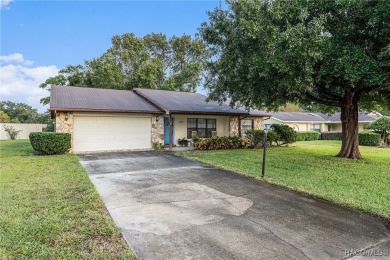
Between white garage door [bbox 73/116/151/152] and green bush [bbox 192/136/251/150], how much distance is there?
3.12 meters

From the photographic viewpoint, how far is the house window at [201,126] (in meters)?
17.1

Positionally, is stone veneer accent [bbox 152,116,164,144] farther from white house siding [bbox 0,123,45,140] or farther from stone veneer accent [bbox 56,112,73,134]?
white house siding [bbox 0,123,45,140]

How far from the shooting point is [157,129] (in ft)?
50.4

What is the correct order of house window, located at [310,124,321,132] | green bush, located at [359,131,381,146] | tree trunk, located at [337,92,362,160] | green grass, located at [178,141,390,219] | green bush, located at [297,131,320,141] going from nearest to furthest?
green grass, located at [178,141,390,219] < tree trunk, located at [337,92,362,160] < green bush, located at [359,131,381,146] < green bush, located at [297,131,320,141] < house window, located at [310,124,321,132]

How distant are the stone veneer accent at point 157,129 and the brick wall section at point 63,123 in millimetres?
4528

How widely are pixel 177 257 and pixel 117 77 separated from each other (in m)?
26.2

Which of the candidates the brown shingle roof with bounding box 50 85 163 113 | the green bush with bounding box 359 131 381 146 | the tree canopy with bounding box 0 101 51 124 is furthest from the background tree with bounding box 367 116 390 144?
the tree canopy with bounding box 0 101 51 124

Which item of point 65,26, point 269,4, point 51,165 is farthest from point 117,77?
point 269,4

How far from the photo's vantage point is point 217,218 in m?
4.27

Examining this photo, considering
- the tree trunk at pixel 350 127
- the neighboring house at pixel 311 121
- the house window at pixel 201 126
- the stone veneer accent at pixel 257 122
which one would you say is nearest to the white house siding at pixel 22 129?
the house window at pixel 201 126

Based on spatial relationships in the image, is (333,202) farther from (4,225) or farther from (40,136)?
(40,136)

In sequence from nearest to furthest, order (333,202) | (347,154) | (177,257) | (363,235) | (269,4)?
(177,257), (363,235), (333,202), (269,4), (347,154)

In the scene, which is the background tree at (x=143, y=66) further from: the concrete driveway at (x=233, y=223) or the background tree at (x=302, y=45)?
the concrete driveway at (x=233, y=223)

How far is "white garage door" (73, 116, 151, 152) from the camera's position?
1340cm
